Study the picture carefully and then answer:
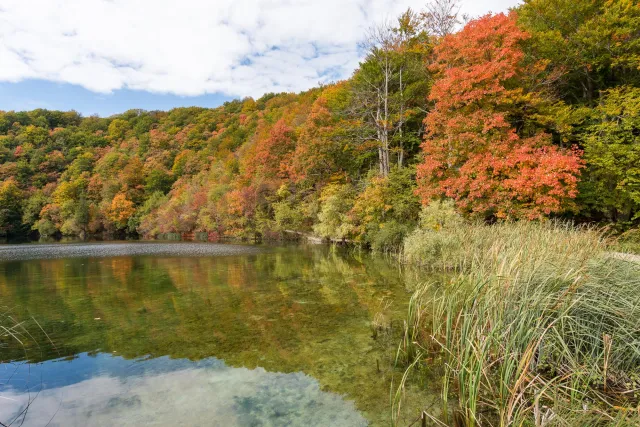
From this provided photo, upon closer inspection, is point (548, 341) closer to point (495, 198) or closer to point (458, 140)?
point (495, 198)

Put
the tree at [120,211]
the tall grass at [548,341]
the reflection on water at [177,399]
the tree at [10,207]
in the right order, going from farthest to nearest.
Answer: the tree at [10,207] < the tree at [120,211] < the reflection on water at [177,399] < the tall grass at [548,341]

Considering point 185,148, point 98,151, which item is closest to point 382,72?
point 185,148

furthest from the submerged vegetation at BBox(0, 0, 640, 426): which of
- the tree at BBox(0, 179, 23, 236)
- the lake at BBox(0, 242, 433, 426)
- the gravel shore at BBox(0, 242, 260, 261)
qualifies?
the tree at BBox(0, 179, 23, 236)

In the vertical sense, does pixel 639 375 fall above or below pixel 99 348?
above

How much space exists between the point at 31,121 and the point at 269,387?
76.7 meters

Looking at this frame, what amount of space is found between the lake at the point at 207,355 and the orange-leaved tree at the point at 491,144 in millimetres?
5009

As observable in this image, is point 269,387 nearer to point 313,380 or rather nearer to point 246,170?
point 313,380

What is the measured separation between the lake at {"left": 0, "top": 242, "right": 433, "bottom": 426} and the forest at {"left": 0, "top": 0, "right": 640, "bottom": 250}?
591cm

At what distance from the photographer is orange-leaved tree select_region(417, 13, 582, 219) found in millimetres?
10930

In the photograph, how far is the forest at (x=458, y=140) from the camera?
11766mm

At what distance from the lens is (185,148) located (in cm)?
5575

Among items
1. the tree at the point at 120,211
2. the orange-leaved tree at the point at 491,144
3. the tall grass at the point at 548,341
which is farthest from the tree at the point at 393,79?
the tree at the point at 120,211

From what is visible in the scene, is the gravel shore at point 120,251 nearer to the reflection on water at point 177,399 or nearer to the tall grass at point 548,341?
the reflection on water at point 177,399

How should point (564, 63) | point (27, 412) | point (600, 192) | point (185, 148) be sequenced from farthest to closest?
point (185, 148) < point (564, 63) < point (600, 192) < point (27, 412)
